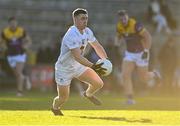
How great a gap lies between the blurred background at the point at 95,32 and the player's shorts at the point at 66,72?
9.68 m

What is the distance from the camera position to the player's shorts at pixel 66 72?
51.9 ft

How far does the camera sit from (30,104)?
19.6 meters

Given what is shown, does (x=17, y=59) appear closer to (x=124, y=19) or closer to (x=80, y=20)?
(x=124, y=19)

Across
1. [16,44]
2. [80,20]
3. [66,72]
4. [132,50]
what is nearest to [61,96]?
[66,72]

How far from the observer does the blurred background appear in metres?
28.0

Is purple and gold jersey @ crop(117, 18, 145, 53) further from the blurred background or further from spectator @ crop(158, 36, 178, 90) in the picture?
spectator @ crop(158, 36, 178, 90)

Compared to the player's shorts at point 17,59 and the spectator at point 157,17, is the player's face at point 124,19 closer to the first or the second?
the player's shorts at point 17,59

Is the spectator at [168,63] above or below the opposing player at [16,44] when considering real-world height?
below

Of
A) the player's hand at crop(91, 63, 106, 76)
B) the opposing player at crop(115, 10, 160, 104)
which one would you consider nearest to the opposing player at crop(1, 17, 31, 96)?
the opposing player at crop(115, 10, 160, 104)

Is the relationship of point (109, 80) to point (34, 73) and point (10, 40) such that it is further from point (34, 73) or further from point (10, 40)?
point (10, 40)

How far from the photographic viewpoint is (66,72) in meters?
15.8

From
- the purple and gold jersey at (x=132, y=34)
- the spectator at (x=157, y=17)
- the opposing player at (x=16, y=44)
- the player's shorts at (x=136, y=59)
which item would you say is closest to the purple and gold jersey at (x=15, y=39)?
the opposing player at (x=16, y=44)

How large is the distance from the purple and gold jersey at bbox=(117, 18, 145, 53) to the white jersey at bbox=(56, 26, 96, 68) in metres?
4.63

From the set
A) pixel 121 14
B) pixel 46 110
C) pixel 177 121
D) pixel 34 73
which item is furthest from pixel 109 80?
pixel 177 121
